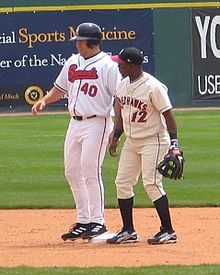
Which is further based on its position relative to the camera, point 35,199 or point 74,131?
point 35,199

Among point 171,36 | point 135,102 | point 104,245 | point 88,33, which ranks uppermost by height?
point 171,36

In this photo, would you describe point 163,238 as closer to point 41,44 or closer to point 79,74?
point 79,74

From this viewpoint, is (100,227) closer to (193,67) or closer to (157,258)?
(157,258)

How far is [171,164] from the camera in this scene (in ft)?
26.8

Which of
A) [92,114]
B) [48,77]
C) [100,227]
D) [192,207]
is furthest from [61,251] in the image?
[48,77]

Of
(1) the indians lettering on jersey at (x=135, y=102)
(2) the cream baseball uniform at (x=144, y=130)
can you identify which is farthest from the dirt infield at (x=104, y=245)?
(1) the indians lettering on jersey at (x=135, y=102)

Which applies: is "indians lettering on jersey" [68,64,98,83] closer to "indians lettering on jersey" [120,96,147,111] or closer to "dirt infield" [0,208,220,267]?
"indians lettering on jersey" [120,96,147,111]

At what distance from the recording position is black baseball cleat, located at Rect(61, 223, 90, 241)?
8.80 m

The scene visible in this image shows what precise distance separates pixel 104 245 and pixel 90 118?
44.9 inches

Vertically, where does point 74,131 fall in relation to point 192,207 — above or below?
above

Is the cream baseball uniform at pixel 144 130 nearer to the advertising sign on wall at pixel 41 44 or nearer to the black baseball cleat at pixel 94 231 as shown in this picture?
the black baseball cleat at pixel 94 231

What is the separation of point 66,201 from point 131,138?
3234mm

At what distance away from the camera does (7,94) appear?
89.0ft

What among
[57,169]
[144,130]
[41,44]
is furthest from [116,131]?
[41,44]
